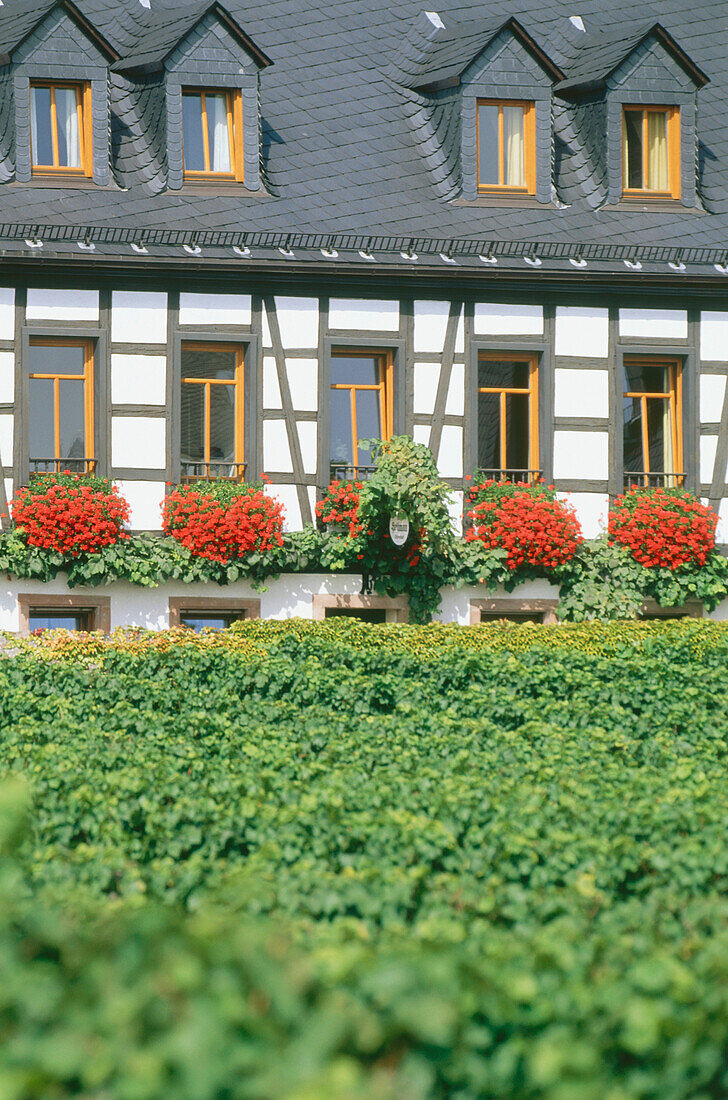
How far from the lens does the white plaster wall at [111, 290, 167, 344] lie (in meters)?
15.6

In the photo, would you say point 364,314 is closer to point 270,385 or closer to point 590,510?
point 270,385

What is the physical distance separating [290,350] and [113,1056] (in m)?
13.7

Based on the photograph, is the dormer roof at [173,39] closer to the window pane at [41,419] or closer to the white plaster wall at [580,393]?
the window pane at [41,419]

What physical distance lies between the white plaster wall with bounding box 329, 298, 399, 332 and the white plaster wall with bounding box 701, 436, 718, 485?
4.11 m

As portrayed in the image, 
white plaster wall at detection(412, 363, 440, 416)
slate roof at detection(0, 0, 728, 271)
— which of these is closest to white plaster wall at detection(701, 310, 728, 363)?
slate roof at detection(0, 0, 728, 271)

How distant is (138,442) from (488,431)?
166 inches

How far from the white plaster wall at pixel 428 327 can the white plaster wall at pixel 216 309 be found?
2.00 metres

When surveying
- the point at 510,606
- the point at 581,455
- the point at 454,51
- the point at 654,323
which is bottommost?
the point at 510,606

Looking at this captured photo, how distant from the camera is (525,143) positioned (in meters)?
17.2

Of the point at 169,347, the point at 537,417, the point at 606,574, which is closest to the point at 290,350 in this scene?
the point at 169,347

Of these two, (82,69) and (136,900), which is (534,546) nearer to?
(82,69)

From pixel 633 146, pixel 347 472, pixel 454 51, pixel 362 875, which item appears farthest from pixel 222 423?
pixel 362 875

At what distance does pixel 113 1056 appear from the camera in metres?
2.66

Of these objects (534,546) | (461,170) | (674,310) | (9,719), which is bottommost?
(9,719)
